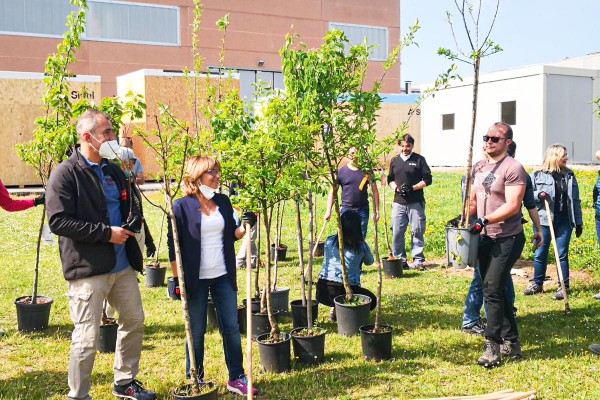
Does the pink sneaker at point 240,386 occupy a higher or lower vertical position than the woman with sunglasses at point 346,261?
lower

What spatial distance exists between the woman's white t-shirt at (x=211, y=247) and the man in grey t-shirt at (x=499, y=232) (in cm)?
218

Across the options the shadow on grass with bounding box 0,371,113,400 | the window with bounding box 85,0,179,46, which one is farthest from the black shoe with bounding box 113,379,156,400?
the window with bounding box 85,0,179,46

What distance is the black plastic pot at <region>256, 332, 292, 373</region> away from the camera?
16.9 ft

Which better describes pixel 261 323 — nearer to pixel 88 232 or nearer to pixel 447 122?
pixel 88 232

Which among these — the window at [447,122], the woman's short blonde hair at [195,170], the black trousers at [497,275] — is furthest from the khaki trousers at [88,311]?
the window at [447,122]

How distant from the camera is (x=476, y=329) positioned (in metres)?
6.20

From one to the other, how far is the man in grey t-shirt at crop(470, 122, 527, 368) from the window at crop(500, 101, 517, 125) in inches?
921

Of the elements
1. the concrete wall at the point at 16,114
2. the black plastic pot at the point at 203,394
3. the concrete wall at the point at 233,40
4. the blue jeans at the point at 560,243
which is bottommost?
A: the black plastic pot at the point at 203,394

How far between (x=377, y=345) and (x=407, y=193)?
423cm

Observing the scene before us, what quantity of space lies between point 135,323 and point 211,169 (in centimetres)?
132

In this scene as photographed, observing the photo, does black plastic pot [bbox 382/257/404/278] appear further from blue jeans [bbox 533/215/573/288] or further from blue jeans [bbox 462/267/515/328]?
blue jeans [bbox 462/267/515/328]

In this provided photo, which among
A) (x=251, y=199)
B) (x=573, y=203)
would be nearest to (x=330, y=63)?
(x=251, y=199)

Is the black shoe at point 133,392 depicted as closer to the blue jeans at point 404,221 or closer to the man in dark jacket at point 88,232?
the man in dark jacket at point 88,232

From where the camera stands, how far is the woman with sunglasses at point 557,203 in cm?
752
